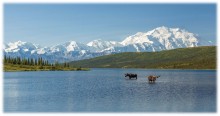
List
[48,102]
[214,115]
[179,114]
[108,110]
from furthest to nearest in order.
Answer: [48,102] → [108,110] → [179,114] → [214,115]

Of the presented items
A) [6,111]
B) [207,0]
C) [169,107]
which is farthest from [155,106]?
[6,111]

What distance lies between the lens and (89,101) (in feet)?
232

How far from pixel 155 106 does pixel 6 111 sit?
2408 cm

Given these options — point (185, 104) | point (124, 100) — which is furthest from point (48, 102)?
point (185, 104)

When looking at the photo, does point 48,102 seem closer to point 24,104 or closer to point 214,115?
point 24,104

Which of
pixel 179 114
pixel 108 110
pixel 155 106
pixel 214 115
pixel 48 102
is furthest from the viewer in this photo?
pixel 48 102

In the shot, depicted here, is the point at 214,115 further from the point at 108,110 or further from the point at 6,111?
the point at 6,111

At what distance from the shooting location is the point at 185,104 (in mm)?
66750

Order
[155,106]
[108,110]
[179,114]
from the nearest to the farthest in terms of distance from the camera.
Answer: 1. [179,114]
2. [108,110]
3. [155,106]

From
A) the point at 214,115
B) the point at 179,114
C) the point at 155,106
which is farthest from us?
the point at 155,106

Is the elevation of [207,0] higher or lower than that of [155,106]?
higher

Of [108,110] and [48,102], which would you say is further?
[48,102]

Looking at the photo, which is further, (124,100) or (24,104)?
(124,100)

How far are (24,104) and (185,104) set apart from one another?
28.3 m
